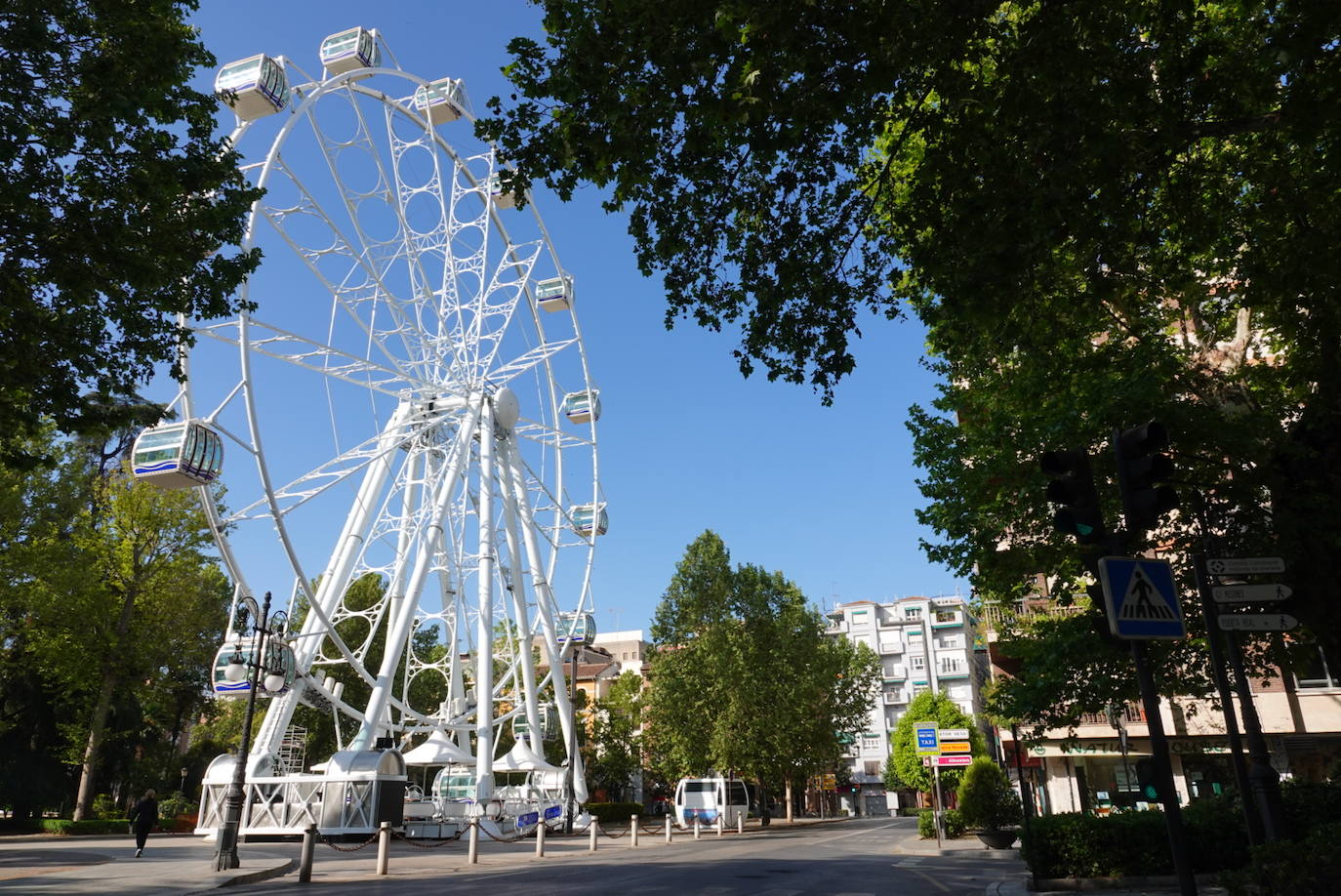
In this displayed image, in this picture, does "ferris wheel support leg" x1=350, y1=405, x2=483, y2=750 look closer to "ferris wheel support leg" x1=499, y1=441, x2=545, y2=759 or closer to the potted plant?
"ferris wheel support leg" x1=499, y1=441, x2=545, y2=759

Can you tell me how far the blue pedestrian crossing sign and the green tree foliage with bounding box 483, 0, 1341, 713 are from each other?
29.3 inches

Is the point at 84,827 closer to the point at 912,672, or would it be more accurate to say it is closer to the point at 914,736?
the point at 914,736

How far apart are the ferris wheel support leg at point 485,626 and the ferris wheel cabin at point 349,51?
457 inches

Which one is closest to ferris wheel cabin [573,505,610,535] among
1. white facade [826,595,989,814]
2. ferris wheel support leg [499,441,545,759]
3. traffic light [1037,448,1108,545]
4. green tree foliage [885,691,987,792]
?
ferris wheel support leg [499,441,545,759]

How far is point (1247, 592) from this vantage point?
7586mm

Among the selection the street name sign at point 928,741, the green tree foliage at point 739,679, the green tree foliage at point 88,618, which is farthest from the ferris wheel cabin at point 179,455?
the green tree foliage at point 739,679

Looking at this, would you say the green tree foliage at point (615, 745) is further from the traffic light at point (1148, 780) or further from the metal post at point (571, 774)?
the traffic light at point (1148, 780)

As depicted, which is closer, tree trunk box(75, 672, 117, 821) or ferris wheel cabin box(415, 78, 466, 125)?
tree trunk box(75, 672, 117, 821)

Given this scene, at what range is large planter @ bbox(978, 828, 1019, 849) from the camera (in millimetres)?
23100

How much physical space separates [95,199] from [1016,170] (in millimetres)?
9882

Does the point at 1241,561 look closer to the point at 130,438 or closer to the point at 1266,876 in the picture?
the point at 1266,876

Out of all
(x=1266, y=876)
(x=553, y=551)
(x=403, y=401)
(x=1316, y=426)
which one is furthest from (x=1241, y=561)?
(x=553, y=551)

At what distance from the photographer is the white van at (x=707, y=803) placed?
37688mm

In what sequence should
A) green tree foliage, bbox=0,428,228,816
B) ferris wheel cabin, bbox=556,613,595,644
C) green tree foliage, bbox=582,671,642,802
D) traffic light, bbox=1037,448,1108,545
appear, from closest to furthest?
1. traffic light, bbox=1037,448,1108,545
2. green tree foliage, bbox=0,428,228,816
3. ferris wheel cabin, bbox=556,613,595,644
4. green tree foliage, bbox=582,671,642,802
